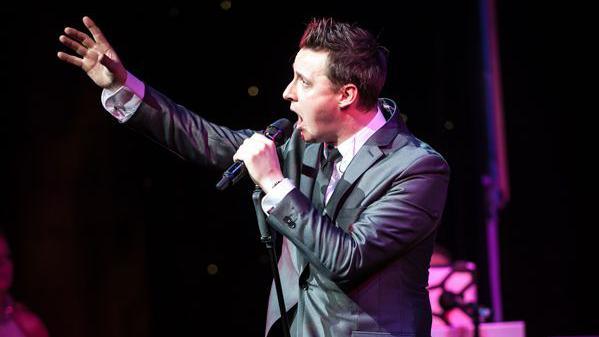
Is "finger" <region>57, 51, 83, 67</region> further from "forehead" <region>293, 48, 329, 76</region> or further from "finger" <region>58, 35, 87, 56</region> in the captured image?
"forehead" <region>293, 48, 329, 76</region>

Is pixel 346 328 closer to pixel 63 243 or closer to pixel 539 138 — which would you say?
pixel 63 243

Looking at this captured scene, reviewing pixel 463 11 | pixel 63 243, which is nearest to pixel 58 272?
pixel 63 243

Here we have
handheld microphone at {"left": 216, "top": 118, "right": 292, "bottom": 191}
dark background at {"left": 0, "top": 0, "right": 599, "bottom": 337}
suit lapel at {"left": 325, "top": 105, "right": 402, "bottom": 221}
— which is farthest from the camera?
dark background at {"left": 0, "top": 0, "right": 599, "bottom": 337}

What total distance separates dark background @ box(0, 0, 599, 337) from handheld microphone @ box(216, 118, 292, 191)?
1.62 m

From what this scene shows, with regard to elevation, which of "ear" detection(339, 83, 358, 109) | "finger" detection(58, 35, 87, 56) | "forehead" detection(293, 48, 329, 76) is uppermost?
"finger" detection(58, 35, 87, 56)

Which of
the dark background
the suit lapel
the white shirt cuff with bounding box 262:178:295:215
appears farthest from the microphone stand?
the dark background

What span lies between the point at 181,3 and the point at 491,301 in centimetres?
215

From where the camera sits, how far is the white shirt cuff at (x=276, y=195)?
67.0 inches

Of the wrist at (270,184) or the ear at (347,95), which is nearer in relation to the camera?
the wrist at (270,184)

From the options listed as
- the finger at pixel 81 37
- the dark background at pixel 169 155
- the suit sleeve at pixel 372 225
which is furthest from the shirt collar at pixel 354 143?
the dark background at pixel 169 155

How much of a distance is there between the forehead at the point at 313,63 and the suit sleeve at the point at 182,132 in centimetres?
32

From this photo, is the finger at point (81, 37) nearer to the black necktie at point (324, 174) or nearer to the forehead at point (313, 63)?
the forehead at point (313, 63)

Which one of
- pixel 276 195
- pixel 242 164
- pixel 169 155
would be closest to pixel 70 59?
pixel 242 164

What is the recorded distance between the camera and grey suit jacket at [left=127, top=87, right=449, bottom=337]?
1.68 metres
